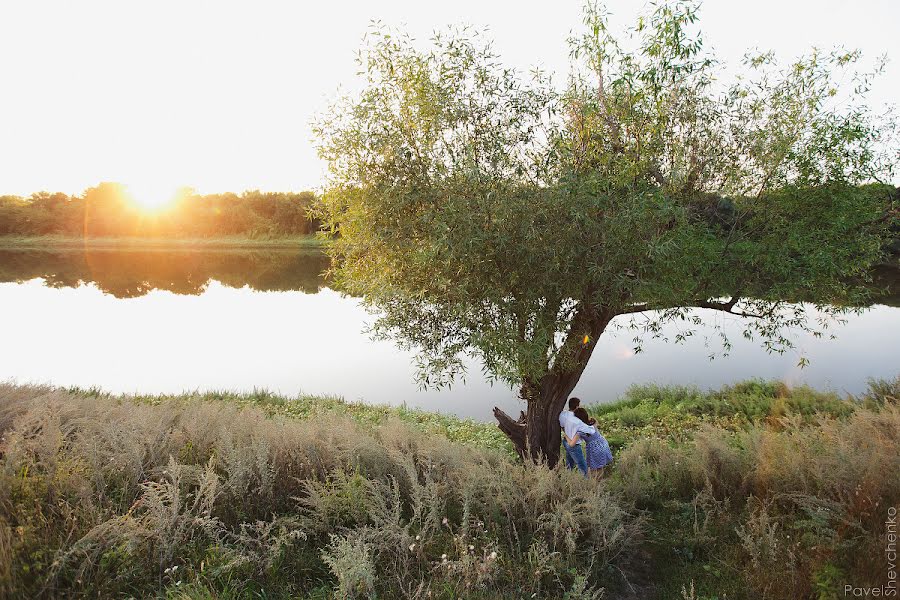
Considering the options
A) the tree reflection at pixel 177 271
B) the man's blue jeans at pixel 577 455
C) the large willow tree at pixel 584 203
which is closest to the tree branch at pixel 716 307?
the large willow tree at pixel 584 203

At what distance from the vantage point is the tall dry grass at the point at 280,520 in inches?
193

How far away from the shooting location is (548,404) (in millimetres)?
11211

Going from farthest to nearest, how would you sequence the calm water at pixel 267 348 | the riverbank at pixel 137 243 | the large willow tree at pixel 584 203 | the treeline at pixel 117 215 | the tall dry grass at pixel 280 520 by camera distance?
the treeline at pixel 117 215, the riverbank at pixel 137 243, the calm water at pixel 267 348, the large willow tree at pixel 584 203, the tall dry grass at pixel 280 520

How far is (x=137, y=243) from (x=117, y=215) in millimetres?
12859

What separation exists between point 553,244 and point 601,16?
4.60 metres

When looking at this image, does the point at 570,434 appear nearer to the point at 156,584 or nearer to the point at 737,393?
the point at 156,584

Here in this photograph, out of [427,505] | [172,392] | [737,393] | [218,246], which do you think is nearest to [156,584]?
[427,505]

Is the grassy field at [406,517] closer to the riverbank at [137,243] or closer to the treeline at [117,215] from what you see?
the riverbank at [137,243]

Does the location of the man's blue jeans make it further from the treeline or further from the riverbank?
the treeline

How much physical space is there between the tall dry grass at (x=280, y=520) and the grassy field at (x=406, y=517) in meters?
0.03

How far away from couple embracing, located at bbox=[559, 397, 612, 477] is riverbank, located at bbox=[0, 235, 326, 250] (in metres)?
90.8

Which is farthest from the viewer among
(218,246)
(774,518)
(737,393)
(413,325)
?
(218,246)

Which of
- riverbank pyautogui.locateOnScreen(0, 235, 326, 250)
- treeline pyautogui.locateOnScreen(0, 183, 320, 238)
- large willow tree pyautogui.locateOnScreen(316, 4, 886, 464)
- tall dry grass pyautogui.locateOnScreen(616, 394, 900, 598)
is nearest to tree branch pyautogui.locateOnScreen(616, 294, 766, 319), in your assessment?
large willow tree pyautogui.locateOnScreen(316, 4, 886, 464)

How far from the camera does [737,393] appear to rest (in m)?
18.8
